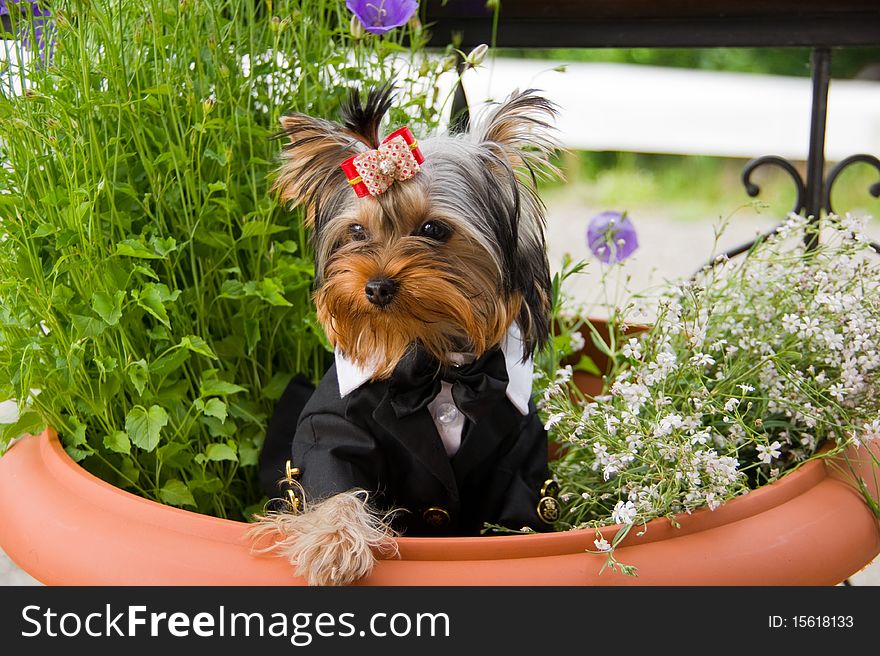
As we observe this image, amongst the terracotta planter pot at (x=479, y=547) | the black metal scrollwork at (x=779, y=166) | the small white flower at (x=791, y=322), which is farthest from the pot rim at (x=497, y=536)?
the black metal scrollwork at (x=779, y=166)

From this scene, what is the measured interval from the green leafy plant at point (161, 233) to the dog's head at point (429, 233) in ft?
0.70

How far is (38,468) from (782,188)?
19.1 ft

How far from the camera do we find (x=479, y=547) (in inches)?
61.4

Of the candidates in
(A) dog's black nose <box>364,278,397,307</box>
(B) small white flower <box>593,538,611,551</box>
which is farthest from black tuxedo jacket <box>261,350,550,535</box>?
(B) small white flower <box>593,538,611,551</box>

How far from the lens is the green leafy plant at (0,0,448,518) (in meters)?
1.84

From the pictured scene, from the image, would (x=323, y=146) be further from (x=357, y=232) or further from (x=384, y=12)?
(x=384, y=12)

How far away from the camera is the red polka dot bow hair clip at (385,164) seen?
1.69 metres

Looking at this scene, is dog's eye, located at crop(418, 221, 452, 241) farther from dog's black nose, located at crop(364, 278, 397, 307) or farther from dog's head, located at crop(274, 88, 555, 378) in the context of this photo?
dog's black nose, located at crop(364, 278, 397, 307)

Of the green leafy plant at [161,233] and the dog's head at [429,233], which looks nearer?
the dog's head at [429,233]

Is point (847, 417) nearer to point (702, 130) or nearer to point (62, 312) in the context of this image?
point (62, 312)

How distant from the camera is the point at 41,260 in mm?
1915

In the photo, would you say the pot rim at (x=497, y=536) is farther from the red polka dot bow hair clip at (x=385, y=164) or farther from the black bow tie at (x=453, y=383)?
the red polka dot bow hair clip at (x=385, y=164)

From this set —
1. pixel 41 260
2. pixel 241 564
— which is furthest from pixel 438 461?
pixel 41 260

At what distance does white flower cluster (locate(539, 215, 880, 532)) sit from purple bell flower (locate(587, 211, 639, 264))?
306 mm
